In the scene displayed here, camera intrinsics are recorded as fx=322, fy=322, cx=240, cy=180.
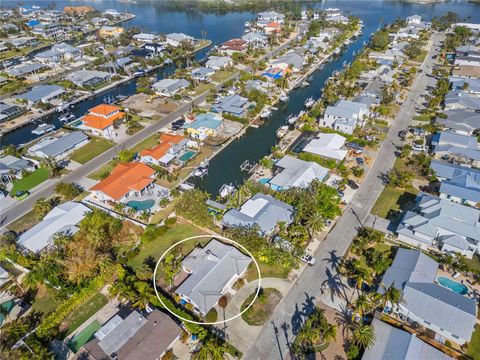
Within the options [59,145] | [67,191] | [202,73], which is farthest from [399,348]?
[202,73]

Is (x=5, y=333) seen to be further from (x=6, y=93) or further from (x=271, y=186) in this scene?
(x=6, y=93)

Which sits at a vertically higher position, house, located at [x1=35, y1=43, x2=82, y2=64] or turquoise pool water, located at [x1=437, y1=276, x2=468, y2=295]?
house, located at [x1=35, y1=43, x2=82, y2=64]

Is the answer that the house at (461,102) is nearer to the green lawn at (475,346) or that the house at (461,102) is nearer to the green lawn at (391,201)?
the green lawn at (391,201)

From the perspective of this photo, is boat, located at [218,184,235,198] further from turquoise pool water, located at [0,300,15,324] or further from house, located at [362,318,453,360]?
turquoise pool water, located at [0,300,15,324]

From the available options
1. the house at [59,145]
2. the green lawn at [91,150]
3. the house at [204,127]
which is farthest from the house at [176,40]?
the house at [59,145]

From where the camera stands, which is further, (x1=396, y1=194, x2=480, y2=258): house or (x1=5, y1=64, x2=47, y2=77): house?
(x1=5, y1=64, x2=47, y2=77): house

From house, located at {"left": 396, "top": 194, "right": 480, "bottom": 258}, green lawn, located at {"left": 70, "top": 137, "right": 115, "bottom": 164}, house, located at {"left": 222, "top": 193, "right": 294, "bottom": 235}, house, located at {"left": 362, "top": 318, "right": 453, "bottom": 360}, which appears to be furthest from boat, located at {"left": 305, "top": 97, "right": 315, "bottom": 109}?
house, located at {"left": 362, "top": 318, "right": 453, "bottom": 360}

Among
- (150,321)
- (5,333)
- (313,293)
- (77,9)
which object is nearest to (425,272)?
(313,293)

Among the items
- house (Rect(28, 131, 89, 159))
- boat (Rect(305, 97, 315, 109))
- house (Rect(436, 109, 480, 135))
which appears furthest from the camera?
boat (Rect(305, 97, 315, 109))
